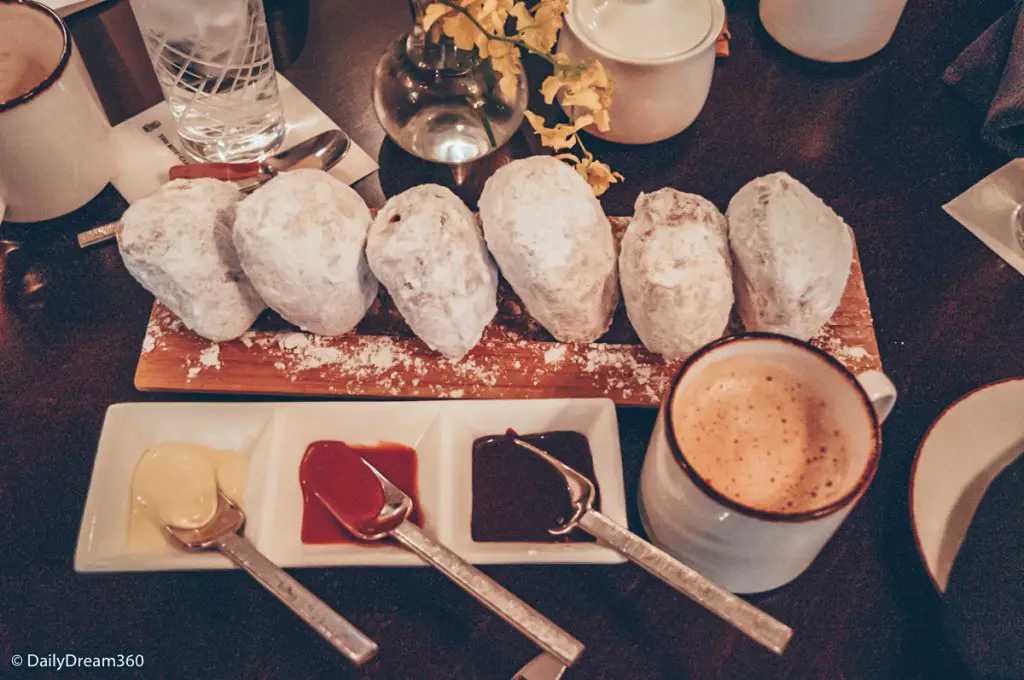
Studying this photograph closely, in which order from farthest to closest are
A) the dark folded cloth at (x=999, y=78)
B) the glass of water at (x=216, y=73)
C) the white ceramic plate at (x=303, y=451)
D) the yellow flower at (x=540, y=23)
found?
the dark folded cloth at (x=999, y=78) < the glass of water at (x=216, y=73) < the yellow flower at (x=540, y=23) < the white ceramic plate at (x=303, y=451)

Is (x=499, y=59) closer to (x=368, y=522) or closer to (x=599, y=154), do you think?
(x=599, y=154)

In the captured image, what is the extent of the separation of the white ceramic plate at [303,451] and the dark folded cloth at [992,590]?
0.98 feet

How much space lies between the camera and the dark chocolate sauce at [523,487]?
2.34ft

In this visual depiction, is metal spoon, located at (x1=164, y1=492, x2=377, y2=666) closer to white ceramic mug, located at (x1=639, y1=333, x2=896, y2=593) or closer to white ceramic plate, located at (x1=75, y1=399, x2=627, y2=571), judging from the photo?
white ceramic plate, located at (x1=75, y1=399, x2=627, y2=571)

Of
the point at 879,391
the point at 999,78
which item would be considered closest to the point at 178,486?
the point at 879,391

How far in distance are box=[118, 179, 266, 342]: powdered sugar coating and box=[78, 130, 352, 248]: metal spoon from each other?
0.40ft

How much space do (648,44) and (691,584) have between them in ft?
2.02

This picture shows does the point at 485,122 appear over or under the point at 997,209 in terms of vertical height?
over

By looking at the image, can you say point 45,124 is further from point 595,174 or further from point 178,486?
point 595,174

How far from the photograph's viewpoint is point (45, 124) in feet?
2.81

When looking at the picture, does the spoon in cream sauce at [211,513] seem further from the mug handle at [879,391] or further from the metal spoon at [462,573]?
the mug handle at [879,391]

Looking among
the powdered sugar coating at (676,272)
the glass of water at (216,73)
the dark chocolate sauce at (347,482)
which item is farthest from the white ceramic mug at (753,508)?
the glass of water at (216,73)

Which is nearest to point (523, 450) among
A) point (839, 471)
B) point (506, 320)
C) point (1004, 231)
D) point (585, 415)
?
point (585, 415)

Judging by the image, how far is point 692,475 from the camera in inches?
23.1
